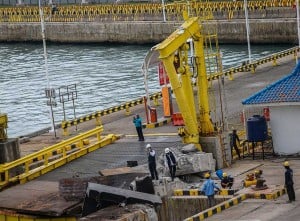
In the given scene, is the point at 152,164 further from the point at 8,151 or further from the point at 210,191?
the point at 8,151

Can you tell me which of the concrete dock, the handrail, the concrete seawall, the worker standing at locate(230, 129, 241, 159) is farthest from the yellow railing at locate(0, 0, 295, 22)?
the worker standing at locate(230, 129, 241, 159)

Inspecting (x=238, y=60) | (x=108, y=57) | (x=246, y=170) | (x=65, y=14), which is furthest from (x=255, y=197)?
(x=65, y=14)

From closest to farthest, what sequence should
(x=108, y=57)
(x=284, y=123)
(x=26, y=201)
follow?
1. (x=26, y=201)
2. (x=284, y=123)
3. (x=108, y=57)

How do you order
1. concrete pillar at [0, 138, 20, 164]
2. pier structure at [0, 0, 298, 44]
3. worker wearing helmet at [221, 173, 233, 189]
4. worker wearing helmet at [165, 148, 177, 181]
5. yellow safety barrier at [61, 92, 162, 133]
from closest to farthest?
worker wearing helmet at [221, 173, 233, 189], worker wearing helmet at [165, 148, 177, 181], concrete pillar at [0, 138, 20, 164], yellow safety barrier at [61, 92, 162, 133], pier structure at [0, 0, 298, 44]

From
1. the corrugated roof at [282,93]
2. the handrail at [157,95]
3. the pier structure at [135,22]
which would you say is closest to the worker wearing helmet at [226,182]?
the corrugated roof at [282,93]

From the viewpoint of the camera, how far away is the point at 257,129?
3675 centimetres

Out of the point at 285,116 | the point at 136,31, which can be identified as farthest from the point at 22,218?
the point at 136,31

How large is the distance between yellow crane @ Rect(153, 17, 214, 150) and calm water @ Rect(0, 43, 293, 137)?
18.5m

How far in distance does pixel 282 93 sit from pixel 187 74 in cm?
323

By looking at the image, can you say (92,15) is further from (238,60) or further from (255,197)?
(255,197)

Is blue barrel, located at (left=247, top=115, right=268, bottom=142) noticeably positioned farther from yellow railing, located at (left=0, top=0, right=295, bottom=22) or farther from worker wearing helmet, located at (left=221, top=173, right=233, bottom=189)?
yellow railing, located at (left=0, top=0, right=295, bottom=22)

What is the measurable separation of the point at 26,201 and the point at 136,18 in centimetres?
6562

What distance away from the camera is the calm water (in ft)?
200

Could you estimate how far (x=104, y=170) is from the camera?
Result: 34.5m
